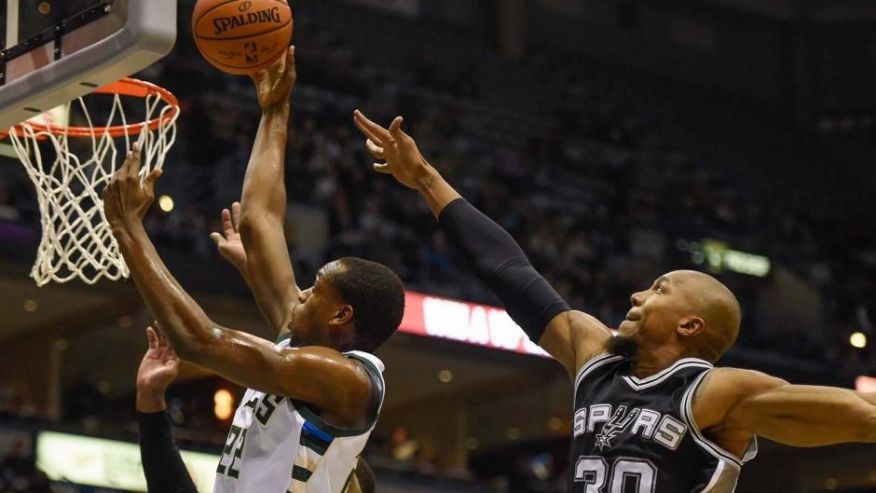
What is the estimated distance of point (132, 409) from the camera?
54.6ft

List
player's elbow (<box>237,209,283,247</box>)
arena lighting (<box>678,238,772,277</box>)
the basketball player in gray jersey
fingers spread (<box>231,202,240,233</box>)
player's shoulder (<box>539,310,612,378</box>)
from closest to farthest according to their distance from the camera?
the basketball player in gray jersey < player's shoulder (<box>539,310,612,378</box>) < player's elbow (<box>237,209,283,247</box>) < fingers spread (<box>231,202,240,233</box>) < arena lighting (<box>678,238,772,277</box>)

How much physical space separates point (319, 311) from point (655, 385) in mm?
961

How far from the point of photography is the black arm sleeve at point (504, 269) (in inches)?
170

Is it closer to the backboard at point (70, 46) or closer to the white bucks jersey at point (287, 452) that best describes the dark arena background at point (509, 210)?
the backboard at point (70, 46)

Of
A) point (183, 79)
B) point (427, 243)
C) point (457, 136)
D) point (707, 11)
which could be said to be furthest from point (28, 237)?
point (707, 11)

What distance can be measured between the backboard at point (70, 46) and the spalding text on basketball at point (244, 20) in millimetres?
472

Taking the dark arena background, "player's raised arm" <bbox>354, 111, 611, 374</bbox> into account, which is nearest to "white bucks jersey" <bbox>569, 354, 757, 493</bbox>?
"player's raised arm" <bbox>354, 111, 611, 374</bbox>

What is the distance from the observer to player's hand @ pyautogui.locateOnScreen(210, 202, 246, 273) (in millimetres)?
4918

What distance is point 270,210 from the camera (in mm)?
4832

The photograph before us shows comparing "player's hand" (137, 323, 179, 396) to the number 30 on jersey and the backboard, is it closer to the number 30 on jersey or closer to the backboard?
the backboard

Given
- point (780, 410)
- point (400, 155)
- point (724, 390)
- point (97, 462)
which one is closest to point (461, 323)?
point (97, 462)

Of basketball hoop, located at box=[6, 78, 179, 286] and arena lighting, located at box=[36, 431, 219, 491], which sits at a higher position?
basketball hoop, located at box=[6, 78, 179, 286]

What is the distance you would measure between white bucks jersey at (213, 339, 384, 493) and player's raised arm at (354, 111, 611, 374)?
0.50 m

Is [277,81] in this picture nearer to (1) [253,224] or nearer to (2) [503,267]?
(1) [253,224]
